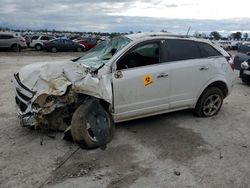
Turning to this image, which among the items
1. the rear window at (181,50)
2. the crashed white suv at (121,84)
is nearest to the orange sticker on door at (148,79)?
the crashed white suv at (121,84)

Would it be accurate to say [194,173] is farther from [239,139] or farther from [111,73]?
[111,73]

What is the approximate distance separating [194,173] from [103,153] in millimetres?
1385

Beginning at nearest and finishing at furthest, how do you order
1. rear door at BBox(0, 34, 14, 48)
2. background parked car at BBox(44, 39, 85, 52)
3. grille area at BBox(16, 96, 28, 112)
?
grille area at BBox(16, 96, 28, 112) → rear door at BBox(0, 34, 14, 48) → background parked car at BBox(44, 39, 85, 52)

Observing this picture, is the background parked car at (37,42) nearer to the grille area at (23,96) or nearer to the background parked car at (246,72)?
the background parked car at (246,72)

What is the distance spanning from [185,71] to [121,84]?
4.70 ft

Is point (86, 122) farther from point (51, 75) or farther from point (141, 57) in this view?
point (141, 57)

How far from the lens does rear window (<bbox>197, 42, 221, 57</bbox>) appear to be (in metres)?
6.45

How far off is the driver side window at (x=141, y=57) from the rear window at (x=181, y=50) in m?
0.28

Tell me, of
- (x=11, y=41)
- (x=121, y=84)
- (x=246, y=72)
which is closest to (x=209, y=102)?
(x=121, y=84)

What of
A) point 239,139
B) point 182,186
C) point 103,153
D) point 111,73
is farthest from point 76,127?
→ point 239,139

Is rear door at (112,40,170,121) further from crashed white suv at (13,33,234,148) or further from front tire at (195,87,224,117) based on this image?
front tire at (195,87,224,117)

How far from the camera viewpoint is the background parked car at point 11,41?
27.6m

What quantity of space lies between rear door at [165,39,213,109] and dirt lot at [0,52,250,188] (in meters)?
0.55

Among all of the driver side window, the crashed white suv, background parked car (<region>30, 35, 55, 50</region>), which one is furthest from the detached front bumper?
background parked car (<region>30, 35, 55, 50</region>)
